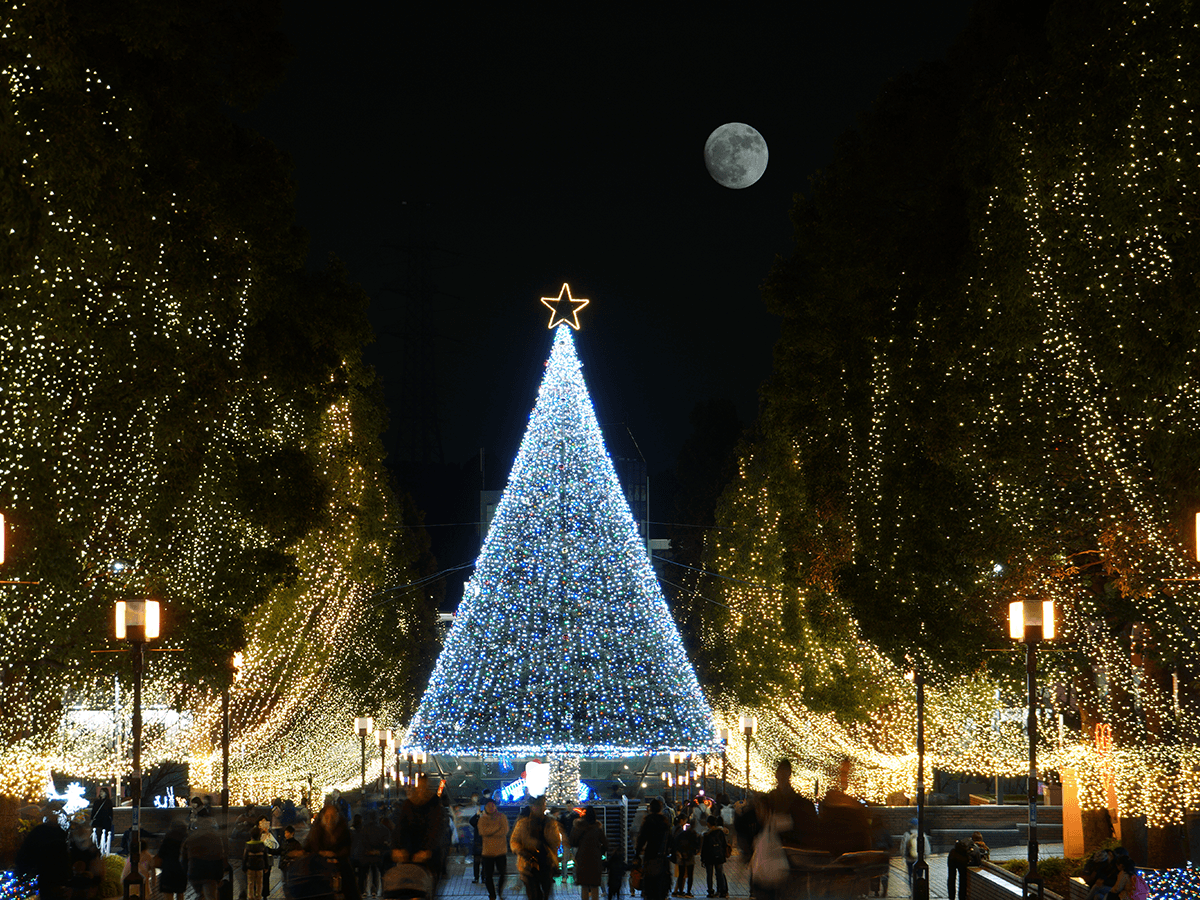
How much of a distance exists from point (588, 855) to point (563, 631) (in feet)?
67.8

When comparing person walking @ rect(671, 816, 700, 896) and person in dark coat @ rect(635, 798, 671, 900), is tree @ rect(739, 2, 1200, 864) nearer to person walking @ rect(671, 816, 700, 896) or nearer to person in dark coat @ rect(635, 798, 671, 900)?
person walking @ rect(671, 816, 700, 896)

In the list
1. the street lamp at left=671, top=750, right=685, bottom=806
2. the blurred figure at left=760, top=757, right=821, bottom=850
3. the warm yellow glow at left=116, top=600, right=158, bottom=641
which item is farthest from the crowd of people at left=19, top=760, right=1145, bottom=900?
the street lamp at left=671, top=750, right=685, bottom=806

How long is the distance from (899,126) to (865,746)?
17.3 metres

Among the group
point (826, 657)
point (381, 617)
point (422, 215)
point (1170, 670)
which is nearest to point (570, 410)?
point (381, 617)

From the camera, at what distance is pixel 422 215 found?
80.0 m

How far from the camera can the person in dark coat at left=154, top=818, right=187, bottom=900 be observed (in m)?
14.6

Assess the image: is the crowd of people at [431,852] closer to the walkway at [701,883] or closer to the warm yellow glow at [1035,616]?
the walkway at [701,883]

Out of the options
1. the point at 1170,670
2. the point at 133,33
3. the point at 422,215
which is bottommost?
the point at 1170,670

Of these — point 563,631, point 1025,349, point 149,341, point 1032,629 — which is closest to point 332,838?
point 149,341

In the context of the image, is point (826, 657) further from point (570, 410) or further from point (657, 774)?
point (657, 774)

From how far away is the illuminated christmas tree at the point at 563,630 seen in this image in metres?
37.6

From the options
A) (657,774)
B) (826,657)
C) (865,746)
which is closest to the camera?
(826,657)

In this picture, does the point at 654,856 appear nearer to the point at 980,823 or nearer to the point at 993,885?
the point at 993,885

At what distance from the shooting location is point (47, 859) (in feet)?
44.2
